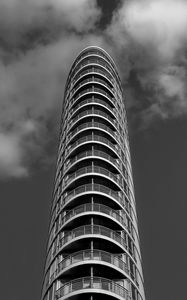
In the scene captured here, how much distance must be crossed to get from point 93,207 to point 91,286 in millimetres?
8869

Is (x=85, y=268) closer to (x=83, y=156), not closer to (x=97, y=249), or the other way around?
(x=97, y=249)

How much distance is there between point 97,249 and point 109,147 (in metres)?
14.1

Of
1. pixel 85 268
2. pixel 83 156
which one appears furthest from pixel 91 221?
pixel 83 156

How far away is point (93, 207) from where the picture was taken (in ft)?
145

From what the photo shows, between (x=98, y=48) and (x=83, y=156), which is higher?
(x=98, y=48)

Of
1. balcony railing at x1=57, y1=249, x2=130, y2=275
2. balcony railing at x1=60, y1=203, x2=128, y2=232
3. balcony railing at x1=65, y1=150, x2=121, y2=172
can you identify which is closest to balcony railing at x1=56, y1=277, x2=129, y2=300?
balcony railing at x1=57, y1=249, x2=130, y2=275

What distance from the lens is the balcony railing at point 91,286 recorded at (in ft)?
123

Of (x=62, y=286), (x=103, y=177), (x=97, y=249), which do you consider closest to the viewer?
(x=62, y=286)

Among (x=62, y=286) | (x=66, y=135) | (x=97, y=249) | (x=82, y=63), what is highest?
(x=82, y=63)

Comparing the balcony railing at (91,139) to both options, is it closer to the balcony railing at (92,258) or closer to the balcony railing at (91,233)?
the balcony railing at (91,233)

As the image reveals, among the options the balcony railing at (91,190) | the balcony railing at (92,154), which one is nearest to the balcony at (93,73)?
the balcony railing at (92,154)

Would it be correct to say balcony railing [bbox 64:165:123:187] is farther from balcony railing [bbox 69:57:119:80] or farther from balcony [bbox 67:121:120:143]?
balcony railing [bbox 69:57:119:80]

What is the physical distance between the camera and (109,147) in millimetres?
52844

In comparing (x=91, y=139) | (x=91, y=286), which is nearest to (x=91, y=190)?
(x=91, y=139)
